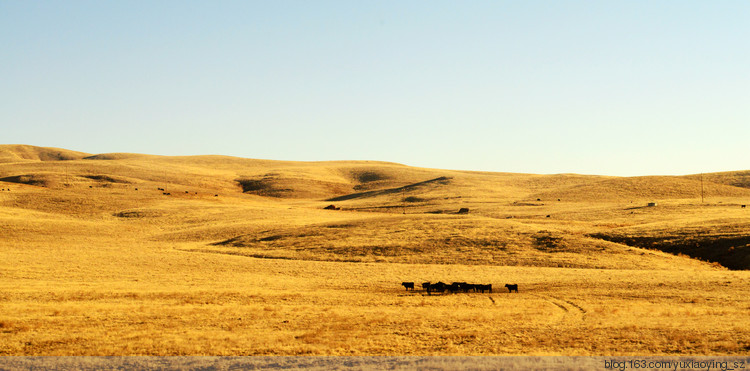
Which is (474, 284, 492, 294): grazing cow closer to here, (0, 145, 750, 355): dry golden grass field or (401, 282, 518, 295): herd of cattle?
(401, 282, 518, 295): herd of cattle

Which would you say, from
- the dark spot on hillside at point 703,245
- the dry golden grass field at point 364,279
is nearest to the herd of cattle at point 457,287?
the dry golden grass field at point 364,279

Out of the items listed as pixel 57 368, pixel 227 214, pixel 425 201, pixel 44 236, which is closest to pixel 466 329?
pixel 57 368

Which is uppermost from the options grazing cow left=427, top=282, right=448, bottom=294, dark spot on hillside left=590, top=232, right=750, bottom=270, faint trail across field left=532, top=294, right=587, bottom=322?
dark spot on hillside left=590, top=232, right=750, bottom=270

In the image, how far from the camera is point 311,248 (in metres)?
54.6

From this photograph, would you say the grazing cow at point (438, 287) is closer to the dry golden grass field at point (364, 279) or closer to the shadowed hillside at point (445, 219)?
the dry golden grass field at point (364, 279)

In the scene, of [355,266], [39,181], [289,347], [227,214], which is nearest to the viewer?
[289,347]

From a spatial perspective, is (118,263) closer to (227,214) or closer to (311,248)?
(311,248)

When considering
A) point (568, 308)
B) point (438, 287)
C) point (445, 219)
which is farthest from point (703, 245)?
point (568, 308)

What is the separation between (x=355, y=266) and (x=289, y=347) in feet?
91.1

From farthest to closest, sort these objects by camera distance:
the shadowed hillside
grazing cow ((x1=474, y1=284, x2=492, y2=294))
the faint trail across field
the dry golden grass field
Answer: the shadowed hillside < grazing cow ((x1=474, y1=284, x2=492, y2=294)) < the faint trail across field < the dry golden grass field

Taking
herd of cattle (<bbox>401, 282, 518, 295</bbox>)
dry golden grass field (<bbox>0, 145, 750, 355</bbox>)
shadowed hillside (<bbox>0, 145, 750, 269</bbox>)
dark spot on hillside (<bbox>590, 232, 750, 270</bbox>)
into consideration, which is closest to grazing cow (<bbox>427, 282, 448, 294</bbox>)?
herd of cattle (<bbox>401, 282, 518, 295</bbox>)

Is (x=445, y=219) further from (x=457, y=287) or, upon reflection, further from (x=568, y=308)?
(x=568, y=308)

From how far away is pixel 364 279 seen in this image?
122 ft

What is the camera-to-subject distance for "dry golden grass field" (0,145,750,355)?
17.7 meters
